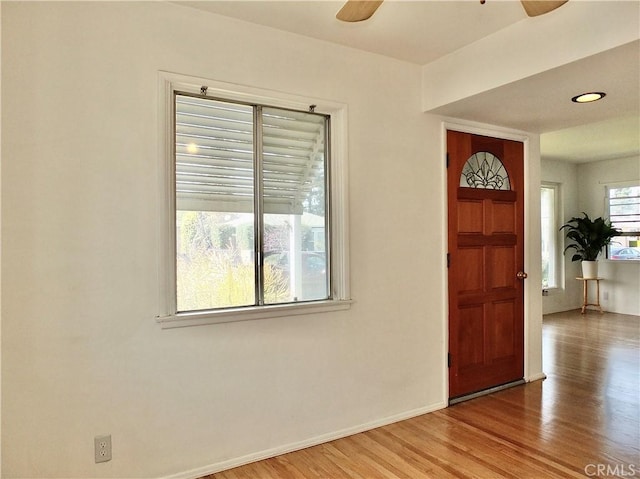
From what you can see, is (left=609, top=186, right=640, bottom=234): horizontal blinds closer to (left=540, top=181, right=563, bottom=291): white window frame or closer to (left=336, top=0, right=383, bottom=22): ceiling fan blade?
(left=540, top=181, right=563, bottom=291): white window frame

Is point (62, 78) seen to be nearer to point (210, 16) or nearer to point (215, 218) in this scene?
point (210, 16)

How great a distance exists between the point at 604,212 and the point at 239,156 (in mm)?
7110

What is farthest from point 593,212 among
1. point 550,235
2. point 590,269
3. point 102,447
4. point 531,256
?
point 102,447

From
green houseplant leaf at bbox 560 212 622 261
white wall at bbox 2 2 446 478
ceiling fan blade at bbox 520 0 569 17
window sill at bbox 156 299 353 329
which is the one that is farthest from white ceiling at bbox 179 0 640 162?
green houseplant leaf at bbox 560 212 622 261

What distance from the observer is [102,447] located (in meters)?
2.18

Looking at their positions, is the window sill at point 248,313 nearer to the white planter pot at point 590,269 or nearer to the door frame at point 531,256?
the door frame at point 531,256

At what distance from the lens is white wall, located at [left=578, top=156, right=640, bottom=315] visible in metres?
7.05

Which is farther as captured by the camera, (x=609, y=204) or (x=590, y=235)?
(x=609, y=204)

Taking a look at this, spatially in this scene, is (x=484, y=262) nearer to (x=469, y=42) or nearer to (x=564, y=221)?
(x=469, y=42)

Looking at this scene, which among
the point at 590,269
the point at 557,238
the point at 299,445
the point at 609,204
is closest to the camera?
the point at 299,445

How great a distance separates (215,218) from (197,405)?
3.47 feet

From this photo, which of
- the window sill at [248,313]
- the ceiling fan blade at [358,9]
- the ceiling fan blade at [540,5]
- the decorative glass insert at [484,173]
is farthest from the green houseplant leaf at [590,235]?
the ceiling fan blade at [358,9]

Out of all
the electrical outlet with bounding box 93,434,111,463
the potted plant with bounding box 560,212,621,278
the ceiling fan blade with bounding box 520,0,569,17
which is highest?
the ceiling fan blade with bounding box 520,0,569,17

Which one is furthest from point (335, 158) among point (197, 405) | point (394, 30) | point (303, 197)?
point (197, 405)
